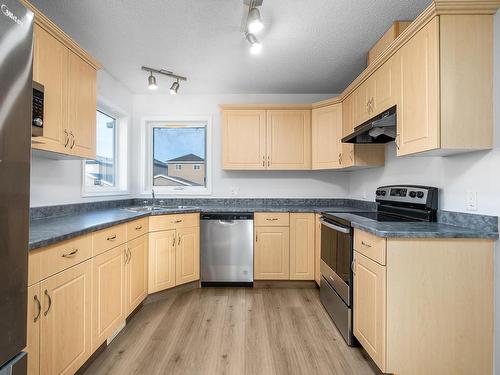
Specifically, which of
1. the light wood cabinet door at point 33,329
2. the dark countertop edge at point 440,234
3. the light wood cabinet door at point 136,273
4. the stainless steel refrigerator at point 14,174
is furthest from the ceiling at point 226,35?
the light wood cabinet door at point 33,329

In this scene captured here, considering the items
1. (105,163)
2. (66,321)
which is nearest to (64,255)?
(66,321)

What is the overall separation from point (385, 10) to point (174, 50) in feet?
5.98

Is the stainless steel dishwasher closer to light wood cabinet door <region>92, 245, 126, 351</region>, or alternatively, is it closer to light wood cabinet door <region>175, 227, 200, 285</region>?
light wood cabinet door <region>175, 227, 200, 285</region>

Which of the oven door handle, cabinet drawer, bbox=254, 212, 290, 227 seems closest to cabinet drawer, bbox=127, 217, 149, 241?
cabinet drawer, bbox=254, 212, 290, 227

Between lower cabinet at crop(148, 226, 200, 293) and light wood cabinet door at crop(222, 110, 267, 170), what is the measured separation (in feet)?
3.38

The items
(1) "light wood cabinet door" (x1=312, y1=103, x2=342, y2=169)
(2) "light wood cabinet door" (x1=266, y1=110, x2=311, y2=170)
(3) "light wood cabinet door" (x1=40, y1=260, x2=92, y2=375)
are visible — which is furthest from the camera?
(2) "light wood cabinet door" (x1=266, y1=110, x2=311, y2=170)

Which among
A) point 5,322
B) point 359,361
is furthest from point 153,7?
point 359,361

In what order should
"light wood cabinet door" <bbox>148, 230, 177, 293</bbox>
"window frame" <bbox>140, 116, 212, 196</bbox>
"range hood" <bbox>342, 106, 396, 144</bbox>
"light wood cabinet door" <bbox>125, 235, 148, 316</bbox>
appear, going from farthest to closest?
"window frame" <bbox>140, 116, 212, 196</bbox> < "light wood cabinet door" <bbox>148, 230, 177, 293</bbox> < "light wood cabinet door" <bbox>125, 235, 148, 316</bbox> < "range hood" <bbox>342, 106, 396, 144</bbox>

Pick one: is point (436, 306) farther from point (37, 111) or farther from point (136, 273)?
point (37, 111)

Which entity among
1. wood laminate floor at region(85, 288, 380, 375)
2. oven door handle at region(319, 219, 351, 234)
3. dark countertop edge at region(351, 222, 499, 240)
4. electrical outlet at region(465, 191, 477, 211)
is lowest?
wood laminate floor at region(85, 288, 380, 375)

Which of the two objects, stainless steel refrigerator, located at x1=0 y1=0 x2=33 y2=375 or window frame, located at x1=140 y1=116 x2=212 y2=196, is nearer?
stainless steel refrigerator, located at x1=0 y1=0 x2=33 y2=375

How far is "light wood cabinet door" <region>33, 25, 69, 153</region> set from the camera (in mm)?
1549

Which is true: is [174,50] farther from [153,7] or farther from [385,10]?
[385,10]

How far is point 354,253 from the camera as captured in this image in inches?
74.9
